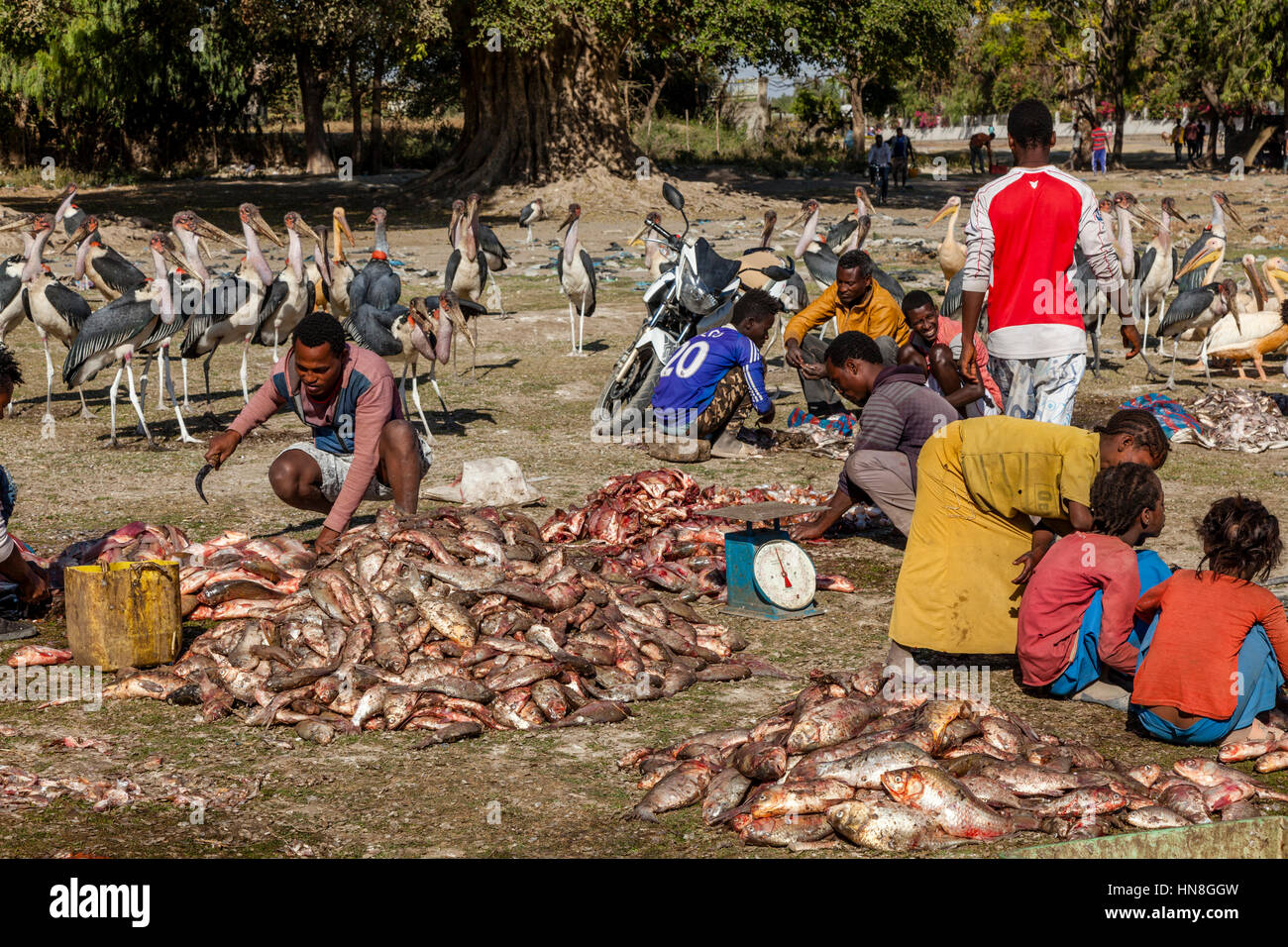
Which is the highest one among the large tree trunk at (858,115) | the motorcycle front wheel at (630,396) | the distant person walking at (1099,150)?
the large tree trunk at (858,115)

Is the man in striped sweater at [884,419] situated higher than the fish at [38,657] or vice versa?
the man in striped sweater at [884,419]

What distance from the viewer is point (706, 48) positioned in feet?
93.4

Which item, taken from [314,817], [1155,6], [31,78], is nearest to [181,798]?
[314,817]

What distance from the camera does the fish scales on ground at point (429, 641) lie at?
6148 millimetres

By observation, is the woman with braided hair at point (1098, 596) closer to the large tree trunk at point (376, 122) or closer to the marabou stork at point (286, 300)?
the marabou stork at point (286, 300)

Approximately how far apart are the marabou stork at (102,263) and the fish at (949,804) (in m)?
11.1

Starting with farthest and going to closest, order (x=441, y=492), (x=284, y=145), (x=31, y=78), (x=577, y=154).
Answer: (x=284, y=145), (x=31, y=78), (x=577, y=154), (x=441, y=492)

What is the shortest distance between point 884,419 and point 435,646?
2.87 m

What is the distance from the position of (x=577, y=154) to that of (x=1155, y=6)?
22.3 meters

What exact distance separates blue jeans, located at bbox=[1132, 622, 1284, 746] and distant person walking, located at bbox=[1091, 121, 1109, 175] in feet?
132

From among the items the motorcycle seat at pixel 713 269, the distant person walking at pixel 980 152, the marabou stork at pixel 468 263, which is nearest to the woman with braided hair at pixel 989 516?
the motorcycle seat at pixel 713 269

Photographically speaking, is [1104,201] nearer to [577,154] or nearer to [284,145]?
[577,154]

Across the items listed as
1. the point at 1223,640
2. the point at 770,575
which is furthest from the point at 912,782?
the point at 770,575

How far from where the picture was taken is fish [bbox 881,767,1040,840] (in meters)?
4.63
